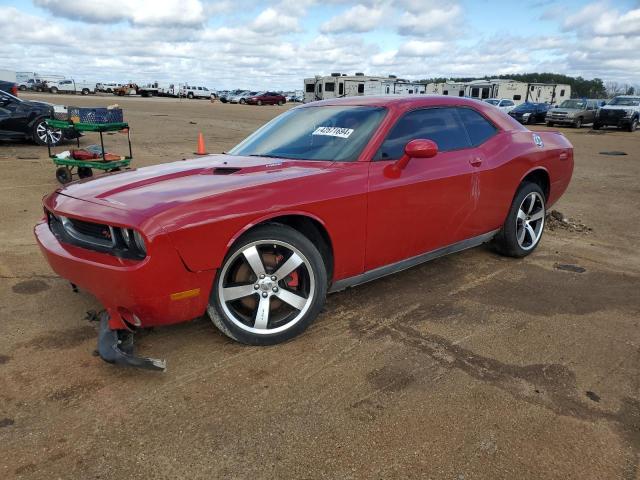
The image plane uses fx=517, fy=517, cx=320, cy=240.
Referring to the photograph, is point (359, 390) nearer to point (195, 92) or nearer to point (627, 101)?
point (627, 101)

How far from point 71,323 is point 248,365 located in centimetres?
134

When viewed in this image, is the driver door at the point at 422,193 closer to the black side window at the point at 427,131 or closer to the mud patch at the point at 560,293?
the black side window at the point at 427,131

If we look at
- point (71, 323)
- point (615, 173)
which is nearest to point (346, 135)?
point (71, 323)

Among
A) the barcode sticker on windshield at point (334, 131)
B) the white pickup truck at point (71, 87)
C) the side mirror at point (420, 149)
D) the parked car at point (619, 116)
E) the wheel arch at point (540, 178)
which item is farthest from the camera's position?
the white pickup truck at point (71, 87)

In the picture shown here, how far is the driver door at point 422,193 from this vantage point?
3531mm

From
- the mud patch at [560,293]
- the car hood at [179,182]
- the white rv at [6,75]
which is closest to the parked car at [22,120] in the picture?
the car hood at [179,182]

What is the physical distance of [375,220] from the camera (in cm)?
349

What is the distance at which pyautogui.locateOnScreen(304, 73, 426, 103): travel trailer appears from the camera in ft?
148

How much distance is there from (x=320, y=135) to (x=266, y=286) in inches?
52.6

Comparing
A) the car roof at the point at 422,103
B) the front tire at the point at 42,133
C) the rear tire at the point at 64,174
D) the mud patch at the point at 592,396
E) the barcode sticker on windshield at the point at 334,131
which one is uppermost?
the car roof at the point at 422,103

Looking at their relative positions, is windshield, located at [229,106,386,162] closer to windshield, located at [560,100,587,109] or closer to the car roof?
the car roof

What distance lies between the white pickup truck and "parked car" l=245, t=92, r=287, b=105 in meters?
28.4

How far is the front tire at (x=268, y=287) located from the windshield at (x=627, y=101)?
2941 cm

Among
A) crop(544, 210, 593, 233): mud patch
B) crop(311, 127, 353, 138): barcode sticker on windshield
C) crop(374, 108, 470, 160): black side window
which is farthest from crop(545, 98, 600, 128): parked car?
crop(311, 127, 353, 138): barcode sticker on windshield
